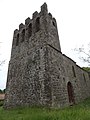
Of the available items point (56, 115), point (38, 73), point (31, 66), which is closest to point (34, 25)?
point (31, 66)

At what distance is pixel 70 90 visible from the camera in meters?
14.4

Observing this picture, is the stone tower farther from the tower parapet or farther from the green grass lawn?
the green grass lawn

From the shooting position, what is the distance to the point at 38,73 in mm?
11828

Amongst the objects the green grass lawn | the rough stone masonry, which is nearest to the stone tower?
the rough stone masonry

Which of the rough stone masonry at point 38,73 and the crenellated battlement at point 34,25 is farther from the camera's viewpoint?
the crenellated battlement at point 34,25

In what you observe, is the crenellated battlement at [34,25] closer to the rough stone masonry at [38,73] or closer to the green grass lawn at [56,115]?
the rough stone masonry at [38,73]

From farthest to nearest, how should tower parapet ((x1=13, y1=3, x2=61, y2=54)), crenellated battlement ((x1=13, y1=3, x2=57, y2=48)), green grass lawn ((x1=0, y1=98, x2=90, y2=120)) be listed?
crenellated battlement ((x1=13, y1=3, x2=57, y2=48))
tower parapet ((x1=13, y1=3, x2=61, y2=54))
green grass lawn ((x1=0, y1=98, x2=90, y2=120))

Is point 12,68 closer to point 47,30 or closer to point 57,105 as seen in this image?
point 47,30

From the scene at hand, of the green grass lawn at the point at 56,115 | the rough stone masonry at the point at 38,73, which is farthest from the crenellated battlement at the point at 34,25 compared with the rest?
the green grass lawn at the point at 56,115

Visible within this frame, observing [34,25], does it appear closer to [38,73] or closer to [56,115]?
[38,73]

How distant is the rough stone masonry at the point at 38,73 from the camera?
35.4 feet

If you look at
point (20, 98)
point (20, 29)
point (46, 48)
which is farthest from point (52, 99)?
point (20, 29)

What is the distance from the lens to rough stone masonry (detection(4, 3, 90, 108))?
35.4 feet

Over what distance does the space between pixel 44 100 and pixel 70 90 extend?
540 centimetres
